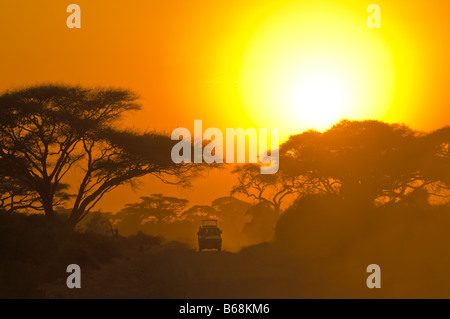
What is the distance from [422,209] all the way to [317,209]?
21.4 ft

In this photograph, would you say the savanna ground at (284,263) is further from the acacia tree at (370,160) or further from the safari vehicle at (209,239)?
the acacia tree at (370,160)

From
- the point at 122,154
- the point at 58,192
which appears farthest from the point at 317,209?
the point at 58,192

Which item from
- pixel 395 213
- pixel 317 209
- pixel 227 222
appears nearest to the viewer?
pixel 395 213

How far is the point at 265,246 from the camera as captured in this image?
37.5m

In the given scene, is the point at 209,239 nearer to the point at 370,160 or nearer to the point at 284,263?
the point at 284,263

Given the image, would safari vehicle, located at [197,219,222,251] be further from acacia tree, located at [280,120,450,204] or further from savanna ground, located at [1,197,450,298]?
acacia tree, located at [280,120,450,204]

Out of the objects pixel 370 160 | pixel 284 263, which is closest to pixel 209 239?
pixel 284 263

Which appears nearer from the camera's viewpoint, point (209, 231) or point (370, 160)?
point (209, 231)

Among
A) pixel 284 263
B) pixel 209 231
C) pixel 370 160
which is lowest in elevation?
pixel 284 263

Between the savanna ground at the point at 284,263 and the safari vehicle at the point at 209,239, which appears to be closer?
the savanna ground at the point at 284,263

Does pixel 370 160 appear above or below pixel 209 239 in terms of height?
above

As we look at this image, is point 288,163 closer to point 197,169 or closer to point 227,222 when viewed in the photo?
point 197,169

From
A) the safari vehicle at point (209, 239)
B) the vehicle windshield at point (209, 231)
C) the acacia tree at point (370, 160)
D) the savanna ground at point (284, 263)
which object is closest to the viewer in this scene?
the savanna ground at point (284, 263)

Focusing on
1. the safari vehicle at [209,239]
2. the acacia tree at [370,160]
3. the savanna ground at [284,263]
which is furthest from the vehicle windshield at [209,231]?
the acacia tree at [370,160]
